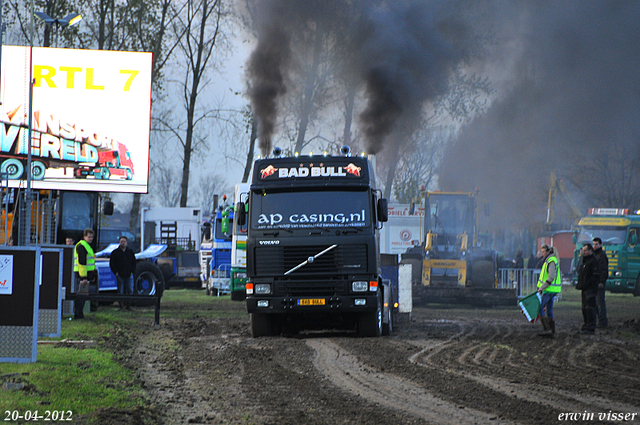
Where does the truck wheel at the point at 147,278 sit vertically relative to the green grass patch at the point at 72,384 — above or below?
above

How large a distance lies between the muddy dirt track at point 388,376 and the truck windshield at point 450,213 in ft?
33.7

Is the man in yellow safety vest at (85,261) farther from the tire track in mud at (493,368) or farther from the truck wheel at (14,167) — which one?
the truck wheel at (14,167)

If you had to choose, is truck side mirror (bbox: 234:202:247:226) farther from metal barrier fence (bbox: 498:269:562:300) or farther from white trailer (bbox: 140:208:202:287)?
white trailer (bbox: 140:208:202:287)

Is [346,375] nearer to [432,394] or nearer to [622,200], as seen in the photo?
[432,394]

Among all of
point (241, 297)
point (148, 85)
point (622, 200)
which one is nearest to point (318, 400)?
point (241, 297)

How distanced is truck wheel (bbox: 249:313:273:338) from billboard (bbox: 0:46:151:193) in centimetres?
1222

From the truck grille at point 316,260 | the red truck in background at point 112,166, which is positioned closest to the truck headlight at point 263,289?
the truck grille at point 316,260

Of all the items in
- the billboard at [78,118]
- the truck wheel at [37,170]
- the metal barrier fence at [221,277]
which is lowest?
the metal barrier fence at [221,277]

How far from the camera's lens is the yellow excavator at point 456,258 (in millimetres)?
22703

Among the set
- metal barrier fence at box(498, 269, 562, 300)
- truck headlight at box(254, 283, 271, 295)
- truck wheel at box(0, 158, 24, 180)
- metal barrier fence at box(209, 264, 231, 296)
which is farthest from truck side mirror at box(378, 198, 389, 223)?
metal barrier fence at box(209, 264, 231, 296)

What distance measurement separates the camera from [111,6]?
3456 cm

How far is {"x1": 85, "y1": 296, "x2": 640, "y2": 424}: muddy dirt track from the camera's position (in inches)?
286

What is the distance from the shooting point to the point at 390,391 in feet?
27.8

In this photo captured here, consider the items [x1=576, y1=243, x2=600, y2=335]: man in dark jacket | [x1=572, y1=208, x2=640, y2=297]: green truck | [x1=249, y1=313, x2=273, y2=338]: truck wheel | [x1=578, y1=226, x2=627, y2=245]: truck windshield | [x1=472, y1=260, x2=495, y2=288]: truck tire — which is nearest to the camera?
[x1=249, y1=313, x2=273, y2=338]: truck wheel
